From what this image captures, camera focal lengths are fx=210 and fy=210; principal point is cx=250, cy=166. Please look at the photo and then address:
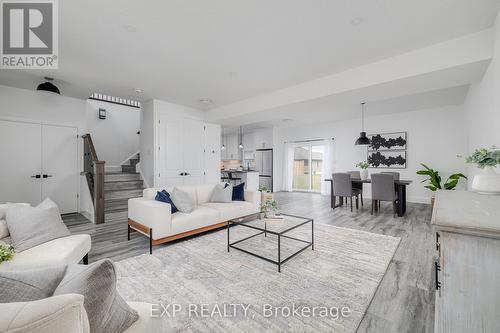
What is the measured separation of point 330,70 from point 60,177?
252 inches

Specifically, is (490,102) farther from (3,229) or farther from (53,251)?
(3,229)

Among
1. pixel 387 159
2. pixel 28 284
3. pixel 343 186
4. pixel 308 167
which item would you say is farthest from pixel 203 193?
pixel 387 159

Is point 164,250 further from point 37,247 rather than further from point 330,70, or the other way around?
point 330,70

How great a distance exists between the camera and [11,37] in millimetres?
2680

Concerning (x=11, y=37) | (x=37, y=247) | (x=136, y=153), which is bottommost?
(x=37, y=247)

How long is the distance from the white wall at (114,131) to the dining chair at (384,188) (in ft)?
25.0

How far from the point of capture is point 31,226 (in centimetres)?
201

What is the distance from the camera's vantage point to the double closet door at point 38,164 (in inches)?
173

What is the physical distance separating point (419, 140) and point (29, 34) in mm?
8775

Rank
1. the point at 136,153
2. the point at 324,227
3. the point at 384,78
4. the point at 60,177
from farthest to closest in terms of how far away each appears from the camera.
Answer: the point at 136,153, the point at 60,177, the point at 324,227, the point at 384,78

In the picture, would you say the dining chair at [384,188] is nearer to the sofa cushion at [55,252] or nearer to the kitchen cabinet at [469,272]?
the kitchen cabinet at [469,272]

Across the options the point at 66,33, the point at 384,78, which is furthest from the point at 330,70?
the point at 66,33

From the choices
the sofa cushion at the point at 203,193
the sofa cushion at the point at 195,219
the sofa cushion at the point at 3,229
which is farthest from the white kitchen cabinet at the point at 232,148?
the sofa cushion at the point at 3,229

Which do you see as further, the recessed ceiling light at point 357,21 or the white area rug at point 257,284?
the recessed ceiling light at point 357,21
